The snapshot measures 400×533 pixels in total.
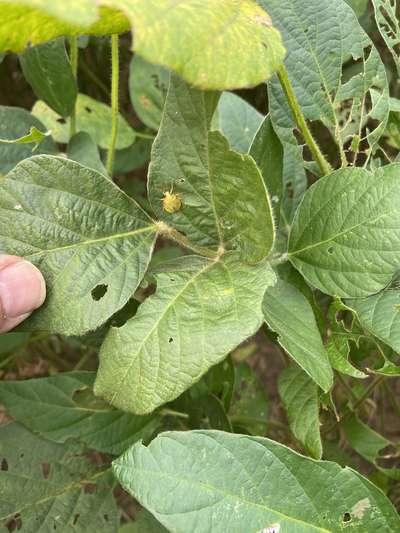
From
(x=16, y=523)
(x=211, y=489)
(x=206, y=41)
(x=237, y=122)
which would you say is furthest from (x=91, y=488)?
(x=206, y=41)

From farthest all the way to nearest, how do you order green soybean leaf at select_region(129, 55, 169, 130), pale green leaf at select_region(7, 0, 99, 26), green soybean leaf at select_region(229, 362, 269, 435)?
1. green soybean leaf at select_region(129, 55, 169, 130)
2. green soybean leaf at select_region(229, 362, 269, 435)
3. pale green leaf at select_region(7, 0, 99, 26)

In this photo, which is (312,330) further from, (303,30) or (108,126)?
(108,126)

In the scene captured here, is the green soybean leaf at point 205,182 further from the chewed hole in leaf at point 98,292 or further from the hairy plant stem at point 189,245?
the chewed hole in leaf at point 98,292

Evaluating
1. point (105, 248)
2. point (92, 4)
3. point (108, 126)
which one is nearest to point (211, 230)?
point (105, 248)

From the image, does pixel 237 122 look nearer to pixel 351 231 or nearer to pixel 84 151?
pixel 84 151

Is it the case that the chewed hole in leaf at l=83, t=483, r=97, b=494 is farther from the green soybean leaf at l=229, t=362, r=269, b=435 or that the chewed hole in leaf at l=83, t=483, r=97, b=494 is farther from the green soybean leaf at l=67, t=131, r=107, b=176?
the green soybean leaf at l=67, t=131, r=107, b=176

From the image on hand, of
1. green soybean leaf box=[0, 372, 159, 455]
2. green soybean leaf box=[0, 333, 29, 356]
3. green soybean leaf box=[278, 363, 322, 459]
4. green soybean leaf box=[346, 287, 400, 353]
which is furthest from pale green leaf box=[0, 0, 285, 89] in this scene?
green soybean leaf box=[0, 333, 29, 356]

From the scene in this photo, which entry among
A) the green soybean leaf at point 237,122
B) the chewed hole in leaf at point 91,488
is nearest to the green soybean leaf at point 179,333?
the green soybean leaf at point 237,122
